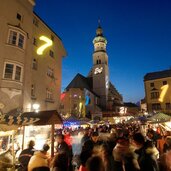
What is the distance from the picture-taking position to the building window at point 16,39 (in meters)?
19.0

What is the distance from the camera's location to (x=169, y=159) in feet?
12.9

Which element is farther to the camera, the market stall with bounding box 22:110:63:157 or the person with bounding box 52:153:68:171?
the market stall with bounding box 22:110:63:157

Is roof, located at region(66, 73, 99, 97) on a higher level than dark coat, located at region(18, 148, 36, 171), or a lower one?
higher

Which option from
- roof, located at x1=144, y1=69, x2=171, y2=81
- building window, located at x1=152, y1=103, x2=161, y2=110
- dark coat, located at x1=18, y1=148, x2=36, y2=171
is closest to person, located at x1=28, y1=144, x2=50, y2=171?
dark coat, located at x1=18, y1=148, x2=36, y2=171

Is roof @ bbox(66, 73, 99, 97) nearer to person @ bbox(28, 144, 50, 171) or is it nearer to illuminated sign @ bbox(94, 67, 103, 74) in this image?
illuminated sign @ bbox(94, 67, 103, 74)

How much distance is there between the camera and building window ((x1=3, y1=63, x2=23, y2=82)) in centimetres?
1812

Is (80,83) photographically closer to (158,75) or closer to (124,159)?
(158,75)

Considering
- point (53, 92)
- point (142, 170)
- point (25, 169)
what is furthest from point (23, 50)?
point (142, 170)

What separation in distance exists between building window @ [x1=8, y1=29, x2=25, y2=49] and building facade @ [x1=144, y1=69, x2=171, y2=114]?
41438 mm

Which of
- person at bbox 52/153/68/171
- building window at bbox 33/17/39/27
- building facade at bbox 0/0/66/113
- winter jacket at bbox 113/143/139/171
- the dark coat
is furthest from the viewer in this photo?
building window at bbox 33/17/39/27

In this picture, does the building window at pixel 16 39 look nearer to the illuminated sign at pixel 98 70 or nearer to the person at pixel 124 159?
the person at pixel 124 159

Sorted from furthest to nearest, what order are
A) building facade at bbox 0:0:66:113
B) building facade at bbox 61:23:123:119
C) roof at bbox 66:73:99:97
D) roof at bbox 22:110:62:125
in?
roof at bbox 66:73:99:97 → building facade at bbox 61:23:123:119 → building facade at bbox 0:0:66:113 → roof at bbox 22:110:62:125

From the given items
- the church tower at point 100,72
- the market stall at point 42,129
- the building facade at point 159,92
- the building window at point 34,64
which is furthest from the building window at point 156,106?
the market stall at point 42,129

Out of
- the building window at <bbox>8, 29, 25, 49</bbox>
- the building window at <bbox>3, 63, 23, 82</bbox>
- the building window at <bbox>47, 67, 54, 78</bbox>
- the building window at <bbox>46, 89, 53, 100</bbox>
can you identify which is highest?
the building window at <bbox>8, 29, 25, 49</bbox>
